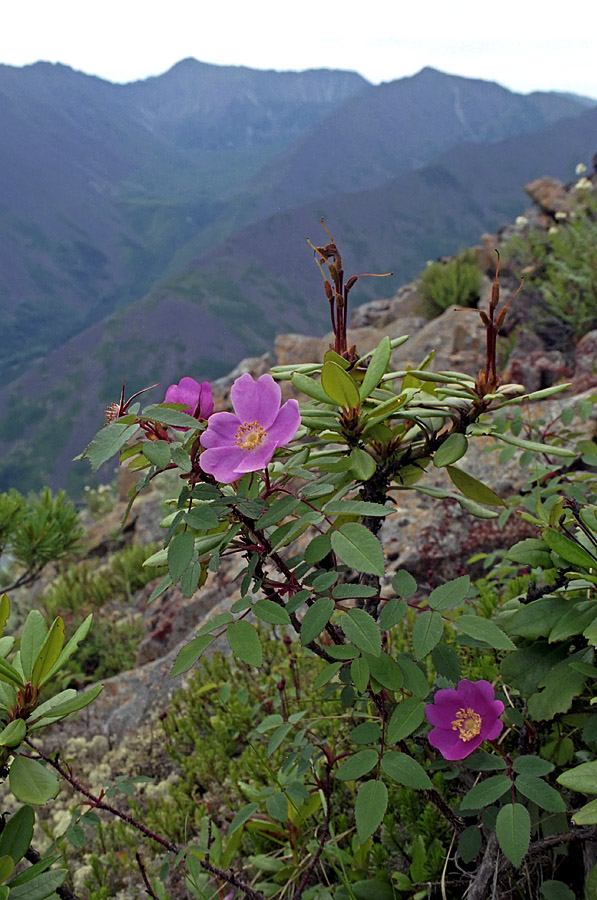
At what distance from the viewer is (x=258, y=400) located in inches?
34.9

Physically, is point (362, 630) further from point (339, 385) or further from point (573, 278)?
point (573, 278)

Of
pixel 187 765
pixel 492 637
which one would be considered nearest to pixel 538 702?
pixel 492 637

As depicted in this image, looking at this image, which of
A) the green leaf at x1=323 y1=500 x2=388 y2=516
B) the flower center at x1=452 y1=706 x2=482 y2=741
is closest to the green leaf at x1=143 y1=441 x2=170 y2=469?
the green leaf at x1=323 y1=500 x2=388 y2=516

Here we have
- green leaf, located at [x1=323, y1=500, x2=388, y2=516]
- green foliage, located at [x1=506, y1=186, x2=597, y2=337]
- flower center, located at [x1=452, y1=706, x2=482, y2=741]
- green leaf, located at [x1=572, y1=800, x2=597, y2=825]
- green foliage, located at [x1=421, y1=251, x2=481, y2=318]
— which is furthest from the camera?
green foliage, located at [x1=421, y1=251, x2=481, y2=318]

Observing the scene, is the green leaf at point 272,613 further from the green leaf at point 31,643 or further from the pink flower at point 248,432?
the green leaf at point 31,643

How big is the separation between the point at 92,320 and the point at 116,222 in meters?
15.4

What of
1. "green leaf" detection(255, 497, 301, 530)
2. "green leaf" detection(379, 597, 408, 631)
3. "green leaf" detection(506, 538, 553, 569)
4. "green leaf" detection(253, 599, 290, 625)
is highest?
"green leaf" detection(255, 497, 301, 530)

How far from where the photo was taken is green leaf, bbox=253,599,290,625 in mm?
814

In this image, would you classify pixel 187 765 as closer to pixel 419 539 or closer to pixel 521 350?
pixel 419 539

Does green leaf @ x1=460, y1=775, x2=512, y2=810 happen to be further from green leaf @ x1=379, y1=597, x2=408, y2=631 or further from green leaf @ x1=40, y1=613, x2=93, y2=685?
green leaf @ x1=40, y1=613, x2=93, y2=685

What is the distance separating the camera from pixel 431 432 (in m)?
1.06

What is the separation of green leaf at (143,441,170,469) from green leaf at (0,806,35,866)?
540 mm

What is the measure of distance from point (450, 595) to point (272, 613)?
31 centimetres

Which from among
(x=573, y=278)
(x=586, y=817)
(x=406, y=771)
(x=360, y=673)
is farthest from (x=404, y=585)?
(x=573, y=278)
